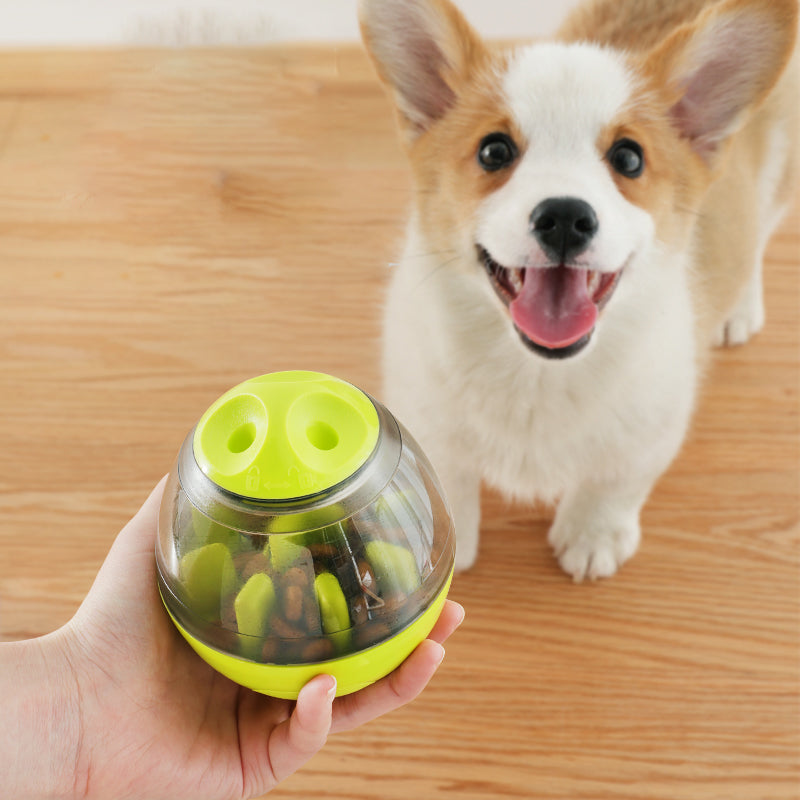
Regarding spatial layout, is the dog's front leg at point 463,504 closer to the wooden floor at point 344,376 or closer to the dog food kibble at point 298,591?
the wooden floor at point 344,376

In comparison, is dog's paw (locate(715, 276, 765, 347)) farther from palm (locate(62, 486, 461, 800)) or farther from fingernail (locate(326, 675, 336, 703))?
fingernail (locate(326, 675, 336, 703))

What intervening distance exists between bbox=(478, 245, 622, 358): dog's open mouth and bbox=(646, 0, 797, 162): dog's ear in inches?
9.0

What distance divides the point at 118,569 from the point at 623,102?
70cm

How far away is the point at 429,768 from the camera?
1123mm

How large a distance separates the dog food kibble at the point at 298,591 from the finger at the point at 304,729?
3 centimetres

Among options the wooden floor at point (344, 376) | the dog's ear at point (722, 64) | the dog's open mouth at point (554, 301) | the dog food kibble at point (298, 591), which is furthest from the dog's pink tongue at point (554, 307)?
the wooden floor at point (344, 376)

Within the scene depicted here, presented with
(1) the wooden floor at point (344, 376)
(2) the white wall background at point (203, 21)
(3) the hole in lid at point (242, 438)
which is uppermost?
(3) the hole in lid at point (242, 438)

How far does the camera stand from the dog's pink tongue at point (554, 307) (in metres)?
0.96

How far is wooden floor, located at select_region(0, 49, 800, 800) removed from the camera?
1.15 metres

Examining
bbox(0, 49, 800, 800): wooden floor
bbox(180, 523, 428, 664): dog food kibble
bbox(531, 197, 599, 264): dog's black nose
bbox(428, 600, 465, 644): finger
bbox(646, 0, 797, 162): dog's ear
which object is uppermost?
bbox(646, 0, 797, 162): dog's ear

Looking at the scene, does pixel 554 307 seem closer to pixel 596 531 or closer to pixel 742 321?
pixel 596 531

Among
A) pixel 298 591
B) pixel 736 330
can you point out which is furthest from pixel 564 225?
pixel 736 330

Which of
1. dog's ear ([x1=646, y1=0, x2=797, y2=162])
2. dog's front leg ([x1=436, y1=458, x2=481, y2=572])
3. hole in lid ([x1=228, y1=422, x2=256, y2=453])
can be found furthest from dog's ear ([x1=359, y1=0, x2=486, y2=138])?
hole in lid ([x1=228, y1=422, x2=256, y2=453])

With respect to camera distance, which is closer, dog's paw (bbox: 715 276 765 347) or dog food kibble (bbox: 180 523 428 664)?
dog food kibble (bbox: 180 523 428 664)
